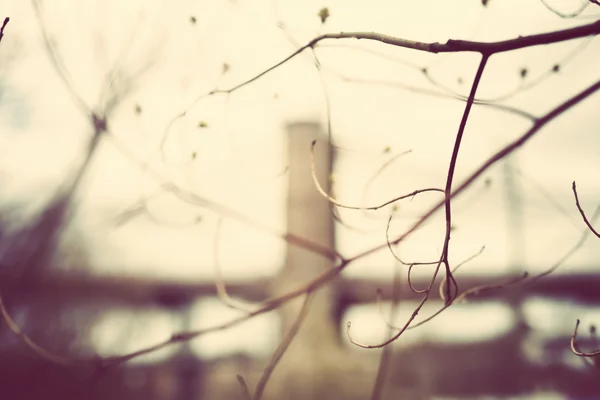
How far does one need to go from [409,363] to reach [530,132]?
2962mm

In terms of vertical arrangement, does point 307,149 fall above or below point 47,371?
above

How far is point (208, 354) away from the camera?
381 cm

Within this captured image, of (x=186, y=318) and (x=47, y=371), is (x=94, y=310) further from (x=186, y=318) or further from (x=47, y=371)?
(x=186, y=318)

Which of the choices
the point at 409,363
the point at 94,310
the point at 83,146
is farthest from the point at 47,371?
the point at 409,363

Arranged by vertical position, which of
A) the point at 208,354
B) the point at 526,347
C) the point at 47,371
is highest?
the point at 526,347

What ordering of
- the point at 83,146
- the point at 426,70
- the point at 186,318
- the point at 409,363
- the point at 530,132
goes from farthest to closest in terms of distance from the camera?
1. the point at 186,318
2. the point at 409,363
3. the point at 83,146
4. the point at 426,70
5. the point at 530,132

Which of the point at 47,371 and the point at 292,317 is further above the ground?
the point at 292,317

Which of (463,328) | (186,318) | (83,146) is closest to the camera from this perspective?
(83,146)

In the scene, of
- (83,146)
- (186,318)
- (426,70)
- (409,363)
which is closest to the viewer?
(426,70)

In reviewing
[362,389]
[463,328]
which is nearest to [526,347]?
[463,328]

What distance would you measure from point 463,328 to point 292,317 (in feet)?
5.88

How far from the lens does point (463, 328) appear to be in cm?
413

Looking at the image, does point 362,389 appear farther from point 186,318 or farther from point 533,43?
point 533,43

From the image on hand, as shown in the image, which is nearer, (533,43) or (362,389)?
(533,43)
